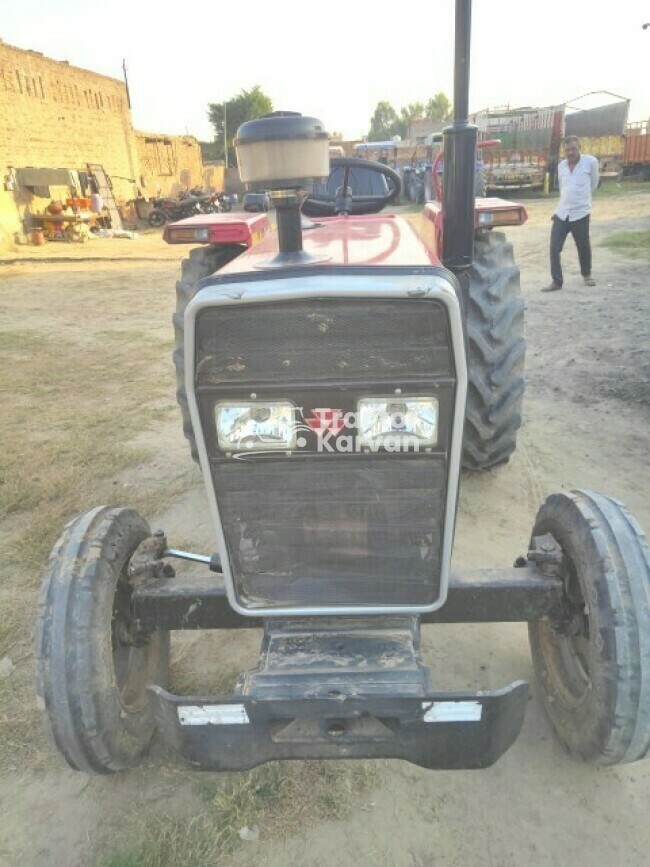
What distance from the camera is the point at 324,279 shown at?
1.43 m

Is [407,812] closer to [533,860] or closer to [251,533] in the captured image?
[533,860]

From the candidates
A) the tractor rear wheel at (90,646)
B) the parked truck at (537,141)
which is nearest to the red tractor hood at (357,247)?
the tractor rear wheel at (90,646)

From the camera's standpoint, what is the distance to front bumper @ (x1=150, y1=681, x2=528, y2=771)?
1551mm

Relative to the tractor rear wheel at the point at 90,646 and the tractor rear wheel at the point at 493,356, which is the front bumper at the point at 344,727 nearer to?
the tractor rear wheel at the point at 90,646

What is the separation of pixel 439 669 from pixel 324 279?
1589mm

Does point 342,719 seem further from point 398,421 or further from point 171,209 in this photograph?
point 171,209

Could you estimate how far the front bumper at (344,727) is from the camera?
155 centimetres

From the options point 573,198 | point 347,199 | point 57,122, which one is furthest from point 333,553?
point 57,122

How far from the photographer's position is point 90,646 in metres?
1.78

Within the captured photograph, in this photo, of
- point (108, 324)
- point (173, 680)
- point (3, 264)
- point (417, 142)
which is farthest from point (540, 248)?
point (417, 142)

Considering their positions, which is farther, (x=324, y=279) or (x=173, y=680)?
(x=173, y=680)

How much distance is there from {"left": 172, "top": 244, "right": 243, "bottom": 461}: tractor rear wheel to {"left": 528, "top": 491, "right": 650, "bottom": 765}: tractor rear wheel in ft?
6.16

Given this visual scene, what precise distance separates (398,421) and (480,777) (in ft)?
3.99

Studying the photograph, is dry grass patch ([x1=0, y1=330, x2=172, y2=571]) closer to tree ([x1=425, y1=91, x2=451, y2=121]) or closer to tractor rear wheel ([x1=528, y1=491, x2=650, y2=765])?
tractor rear wheel ([x1=528, y1=491, x2=650, y2=765])
